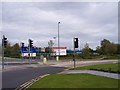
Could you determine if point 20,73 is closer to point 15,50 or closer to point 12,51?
point 12,51

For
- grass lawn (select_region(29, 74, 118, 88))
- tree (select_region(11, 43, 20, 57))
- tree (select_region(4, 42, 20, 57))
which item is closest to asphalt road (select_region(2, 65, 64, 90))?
grass lawn (select_region(29, 74, 118, 88))

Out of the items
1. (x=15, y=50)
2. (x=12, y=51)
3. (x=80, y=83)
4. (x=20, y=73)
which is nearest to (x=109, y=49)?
(x=12, y=51)

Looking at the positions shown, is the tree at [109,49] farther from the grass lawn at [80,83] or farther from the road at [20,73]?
the grass lawn at [80,83]

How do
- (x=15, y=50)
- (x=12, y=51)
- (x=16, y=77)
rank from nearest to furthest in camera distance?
(x=16, y=77) < (x=12, y=51) < (x=15, y=50)

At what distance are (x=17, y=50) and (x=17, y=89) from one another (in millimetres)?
110804

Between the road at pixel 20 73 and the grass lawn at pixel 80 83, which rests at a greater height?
the grass lawn at pixel 80 83

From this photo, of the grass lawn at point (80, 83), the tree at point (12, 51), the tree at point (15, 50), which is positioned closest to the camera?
the grass lawn at point (80, 83)

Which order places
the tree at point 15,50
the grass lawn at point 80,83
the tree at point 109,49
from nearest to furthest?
the grass lawn at point 80,83, the tree at point 109,49, the tree at point 15,50

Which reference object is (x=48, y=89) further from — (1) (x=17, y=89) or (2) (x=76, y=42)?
(2) (x=76, y=42)

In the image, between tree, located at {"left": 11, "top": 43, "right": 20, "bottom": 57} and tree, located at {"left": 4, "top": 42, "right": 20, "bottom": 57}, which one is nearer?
tree, located at {"left": 4, "top": 42, "right": 20, "bottom": 57}

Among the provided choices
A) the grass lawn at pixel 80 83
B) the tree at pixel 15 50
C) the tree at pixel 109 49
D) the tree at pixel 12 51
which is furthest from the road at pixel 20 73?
the tree at pixel 15 50

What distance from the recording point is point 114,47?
108688 millimetres

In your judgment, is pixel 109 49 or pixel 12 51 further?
pixel 12 51

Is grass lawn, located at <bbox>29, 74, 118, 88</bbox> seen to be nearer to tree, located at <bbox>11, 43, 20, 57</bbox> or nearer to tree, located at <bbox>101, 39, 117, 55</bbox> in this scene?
tree, located at <bbox>101, 39, 117, 55</bbox>
